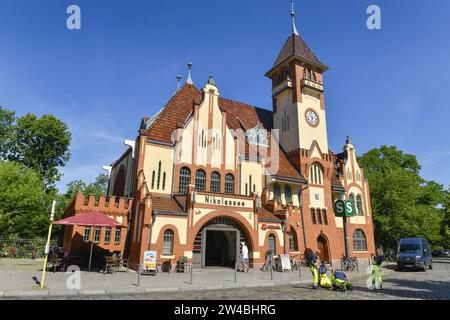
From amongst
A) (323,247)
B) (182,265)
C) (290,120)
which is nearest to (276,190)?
(323,247)

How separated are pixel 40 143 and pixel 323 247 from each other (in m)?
41.0

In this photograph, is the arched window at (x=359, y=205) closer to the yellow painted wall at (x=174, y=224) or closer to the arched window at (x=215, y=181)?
the arched window at (x=215, y=181)

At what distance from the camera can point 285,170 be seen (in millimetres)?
30328

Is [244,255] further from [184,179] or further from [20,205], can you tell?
[20,205]

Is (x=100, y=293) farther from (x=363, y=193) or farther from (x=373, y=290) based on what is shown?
(x=363, y=193)

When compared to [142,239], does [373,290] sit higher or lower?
lower

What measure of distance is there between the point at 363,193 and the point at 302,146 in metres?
10.6

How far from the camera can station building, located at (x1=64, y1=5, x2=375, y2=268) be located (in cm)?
2177

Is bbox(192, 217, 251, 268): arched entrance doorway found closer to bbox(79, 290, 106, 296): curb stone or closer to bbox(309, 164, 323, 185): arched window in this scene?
bbox(79, 290, 106, 296): curb stone

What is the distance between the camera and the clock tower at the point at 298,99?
33.4m

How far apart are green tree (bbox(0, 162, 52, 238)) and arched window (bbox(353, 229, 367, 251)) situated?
35021 millimetres

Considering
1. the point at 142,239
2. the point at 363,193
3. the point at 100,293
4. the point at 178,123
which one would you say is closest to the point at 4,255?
the point at 142,239

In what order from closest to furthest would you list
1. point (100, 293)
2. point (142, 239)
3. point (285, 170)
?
point (100, 293), point (142, 239), point (285, 170)

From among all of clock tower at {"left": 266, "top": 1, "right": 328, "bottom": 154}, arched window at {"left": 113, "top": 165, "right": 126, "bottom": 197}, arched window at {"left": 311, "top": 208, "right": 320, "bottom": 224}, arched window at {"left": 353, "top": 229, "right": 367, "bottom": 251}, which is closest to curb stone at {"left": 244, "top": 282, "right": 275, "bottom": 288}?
arched window at {"left": 311, "top": 208, "right": 320, "bottom": 224}
